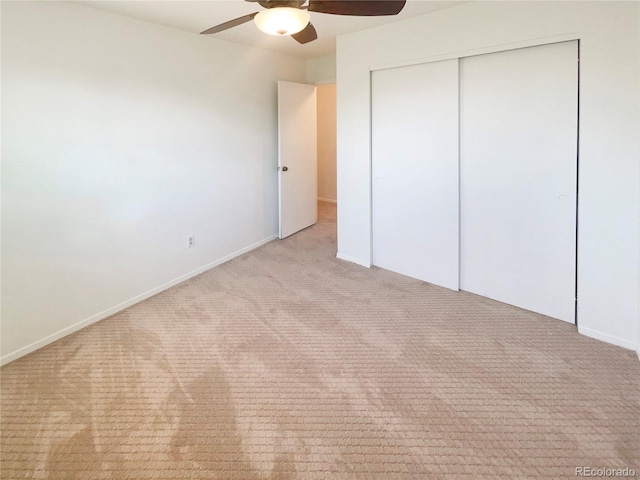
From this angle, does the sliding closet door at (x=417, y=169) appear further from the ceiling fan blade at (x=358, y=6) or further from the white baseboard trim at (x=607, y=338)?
the ceiling fan blade at (x=358, y=6)

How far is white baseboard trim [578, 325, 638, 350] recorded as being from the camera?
7.79 feet

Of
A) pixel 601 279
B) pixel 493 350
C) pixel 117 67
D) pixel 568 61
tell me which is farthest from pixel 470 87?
pixel 117 67

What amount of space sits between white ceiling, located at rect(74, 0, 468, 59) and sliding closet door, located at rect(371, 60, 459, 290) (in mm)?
424

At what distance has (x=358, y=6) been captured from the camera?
173cm

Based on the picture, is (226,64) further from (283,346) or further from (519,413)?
(519,413)


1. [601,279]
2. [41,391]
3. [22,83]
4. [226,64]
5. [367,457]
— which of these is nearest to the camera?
[367,457]

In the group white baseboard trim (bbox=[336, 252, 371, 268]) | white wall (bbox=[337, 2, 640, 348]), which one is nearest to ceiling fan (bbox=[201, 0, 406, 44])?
white wall (bbox=[337, 2, 640, 348])

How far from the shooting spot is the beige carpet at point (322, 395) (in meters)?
1.60

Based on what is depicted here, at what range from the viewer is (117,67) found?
2848 mm

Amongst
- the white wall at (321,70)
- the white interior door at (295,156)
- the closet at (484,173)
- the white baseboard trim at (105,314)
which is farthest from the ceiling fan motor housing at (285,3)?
the white wall at (321,70)

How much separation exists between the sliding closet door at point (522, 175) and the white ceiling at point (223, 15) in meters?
0.68

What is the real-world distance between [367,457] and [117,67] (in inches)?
119

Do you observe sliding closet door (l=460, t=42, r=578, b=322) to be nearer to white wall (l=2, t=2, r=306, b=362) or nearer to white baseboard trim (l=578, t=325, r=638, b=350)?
white baseboard trim (l=578, t=325, r=638, b=350)

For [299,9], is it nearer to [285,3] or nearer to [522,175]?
[285,3]
